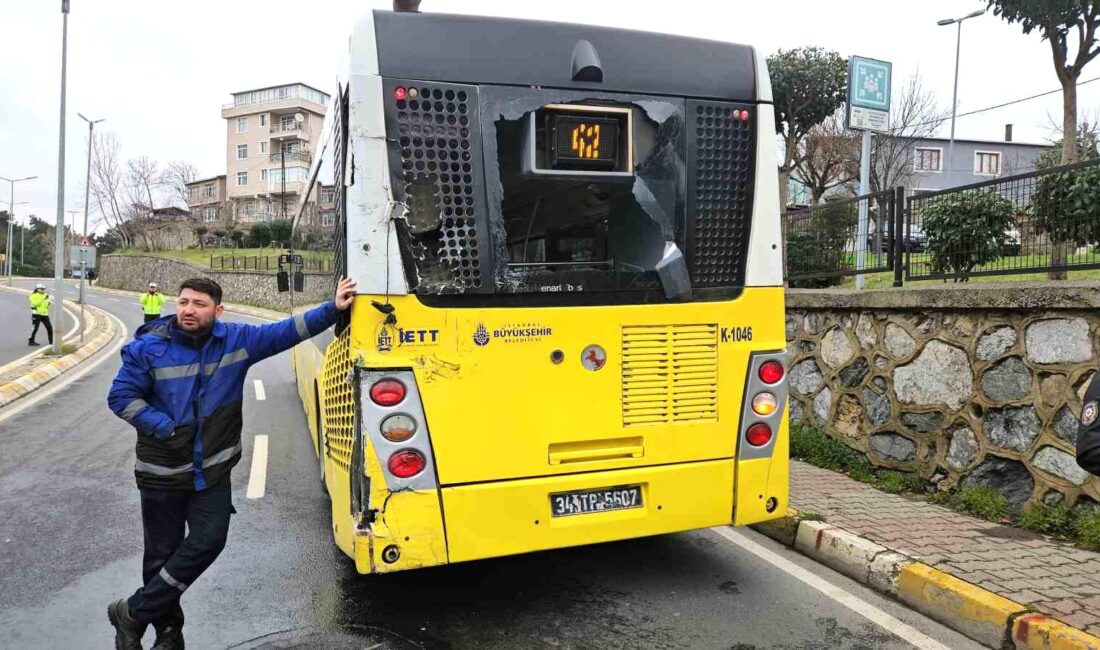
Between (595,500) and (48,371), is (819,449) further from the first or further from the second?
(48,371)

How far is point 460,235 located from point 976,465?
410 cm

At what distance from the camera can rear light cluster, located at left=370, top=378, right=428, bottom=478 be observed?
11.6 ft

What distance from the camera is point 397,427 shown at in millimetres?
3553

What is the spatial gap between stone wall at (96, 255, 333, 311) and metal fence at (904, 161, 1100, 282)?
89.1 feet

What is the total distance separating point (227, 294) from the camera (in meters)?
50.6

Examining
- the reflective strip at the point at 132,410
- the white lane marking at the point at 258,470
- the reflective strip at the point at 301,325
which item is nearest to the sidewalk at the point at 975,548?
the reflective strip at the point at 301,325

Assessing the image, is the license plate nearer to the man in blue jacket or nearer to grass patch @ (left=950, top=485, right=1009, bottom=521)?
the man in blue jacket

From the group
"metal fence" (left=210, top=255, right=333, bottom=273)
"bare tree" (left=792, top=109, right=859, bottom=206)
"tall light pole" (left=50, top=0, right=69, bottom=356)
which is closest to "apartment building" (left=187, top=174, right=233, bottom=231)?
"metal fence" (left=210, top=255, right=333, bottom=273)

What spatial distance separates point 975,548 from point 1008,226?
2.83m

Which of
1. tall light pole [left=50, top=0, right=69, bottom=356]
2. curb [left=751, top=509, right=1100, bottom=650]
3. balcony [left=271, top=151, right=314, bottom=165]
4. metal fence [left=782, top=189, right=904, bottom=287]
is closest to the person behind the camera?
curb [left=751, top=509, right=1100, bottom=650]

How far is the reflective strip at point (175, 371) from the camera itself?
3193 millimetres

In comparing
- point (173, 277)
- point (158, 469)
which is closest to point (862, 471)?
point (158, 469)

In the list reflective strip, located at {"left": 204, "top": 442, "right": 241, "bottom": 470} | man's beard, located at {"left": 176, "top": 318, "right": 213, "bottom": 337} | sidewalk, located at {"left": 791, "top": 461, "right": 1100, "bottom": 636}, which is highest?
man's beard, located at {"left": 176, "top": 318, "right": 213, "bottom": 337}

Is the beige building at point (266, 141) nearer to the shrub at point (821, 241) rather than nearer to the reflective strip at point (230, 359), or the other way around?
A: the shrub at point (821, 241)
